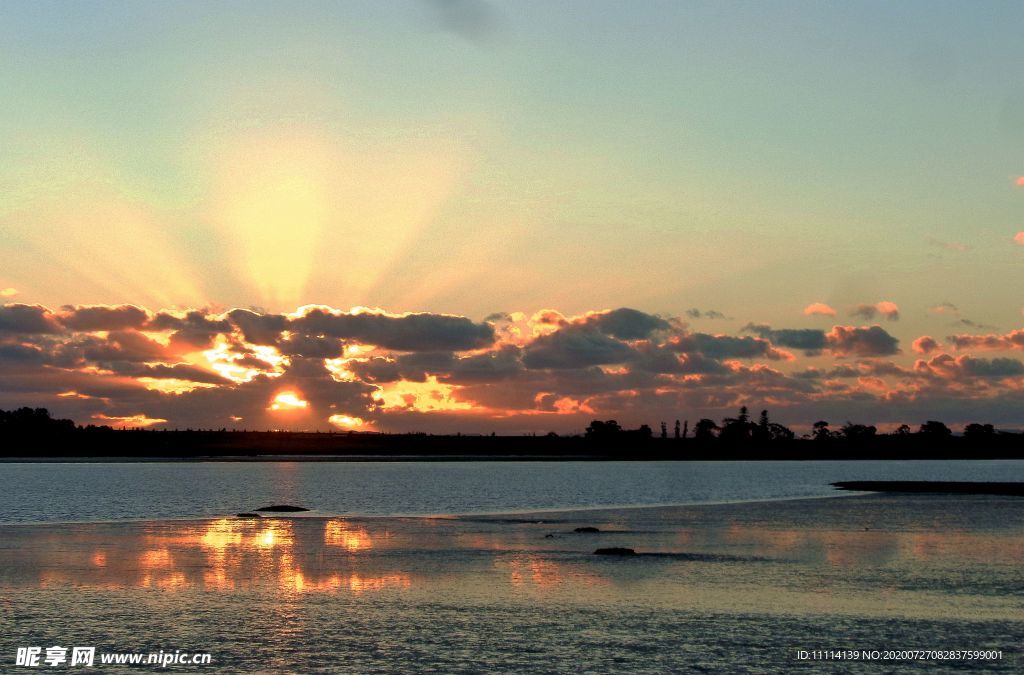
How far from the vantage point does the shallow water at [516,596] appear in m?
32.6

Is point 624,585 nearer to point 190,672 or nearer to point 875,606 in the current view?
point 875,606

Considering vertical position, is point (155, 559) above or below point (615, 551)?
below

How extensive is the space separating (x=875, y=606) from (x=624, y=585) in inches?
415

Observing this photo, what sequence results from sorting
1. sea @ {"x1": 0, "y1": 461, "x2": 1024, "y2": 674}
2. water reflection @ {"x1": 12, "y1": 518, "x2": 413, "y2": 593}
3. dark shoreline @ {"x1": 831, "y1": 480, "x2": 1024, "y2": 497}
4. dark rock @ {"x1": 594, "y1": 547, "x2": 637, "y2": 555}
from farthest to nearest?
dark shoreline @ {"x1": 831, "y1": 480, "x2": 1024, "y2": 497} < dark rock @ {"x1": 594, "y1": 547, "x2": 637, "y2": 555} < water reflection @ {"x1": 12, "y1": 518, "x2": 413, "y2": 593} < sea @ {"x1": 0, "y1": 461, "x2": 1024, "y2": 674}

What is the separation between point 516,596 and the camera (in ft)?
142

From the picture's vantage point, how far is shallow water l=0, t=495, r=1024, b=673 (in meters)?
32.6

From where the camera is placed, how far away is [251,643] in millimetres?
33625

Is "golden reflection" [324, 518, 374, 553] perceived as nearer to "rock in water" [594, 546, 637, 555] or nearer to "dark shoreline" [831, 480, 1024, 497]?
"rock in water" [594, 546, 637, 555]

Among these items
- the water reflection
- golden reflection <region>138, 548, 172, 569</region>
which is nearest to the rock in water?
the water reflection

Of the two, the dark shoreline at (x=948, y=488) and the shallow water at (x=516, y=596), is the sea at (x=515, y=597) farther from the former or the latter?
the dark shoreline at (x=948, y=488)

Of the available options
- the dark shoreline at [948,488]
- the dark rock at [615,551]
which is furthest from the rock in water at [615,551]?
the dark shoreline at [948,488]

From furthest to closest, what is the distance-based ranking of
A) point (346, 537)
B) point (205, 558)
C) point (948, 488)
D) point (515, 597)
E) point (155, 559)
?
point (948, 488), point (346, 537), point (205, 558), point (155, 559), point (515, 597)

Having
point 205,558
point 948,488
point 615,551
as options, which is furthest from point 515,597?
point 948,488

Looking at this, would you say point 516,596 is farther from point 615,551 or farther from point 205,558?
point 205,558
